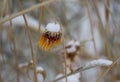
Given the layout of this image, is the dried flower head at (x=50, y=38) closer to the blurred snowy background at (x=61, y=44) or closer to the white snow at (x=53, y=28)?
the white snow at (x=53, y=28)

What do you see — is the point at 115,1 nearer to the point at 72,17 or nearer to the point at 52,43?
the point at 72,17

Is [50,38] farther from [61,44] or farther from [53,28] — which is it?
[61,44]

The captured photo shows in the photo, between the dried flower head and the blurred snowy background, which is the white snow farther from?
the blurred snowy background

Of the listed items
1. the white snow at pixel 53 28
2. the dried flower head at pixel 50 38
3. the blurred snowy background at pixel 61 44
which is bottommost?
the blurred snowy background at pixel 61 44

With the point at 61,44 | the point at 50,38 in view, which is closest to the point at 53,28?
the point at 50,38

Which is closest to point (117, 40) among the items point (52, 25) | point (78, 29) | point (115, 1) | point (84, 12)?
point (115, 1)

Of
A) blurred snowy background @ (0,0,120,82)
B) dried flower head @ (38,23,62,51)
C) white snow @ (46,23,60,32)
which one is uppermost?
white snow @ (46,23,60,32)

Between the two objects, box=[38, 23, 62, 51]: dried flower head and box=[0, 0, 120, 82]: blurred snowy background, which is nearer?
box=[38, 23, 62, 51]: dried flower head

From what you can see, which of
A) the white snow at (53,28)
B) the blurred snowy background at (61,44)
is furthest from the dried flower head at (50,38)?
the blurred snowy background at (61,44)

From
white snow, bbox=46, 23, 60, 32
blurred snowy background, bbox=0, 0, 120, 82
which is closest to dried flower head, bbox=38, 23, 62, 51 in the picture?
white snow, bbox=46, 23, 60, 32
